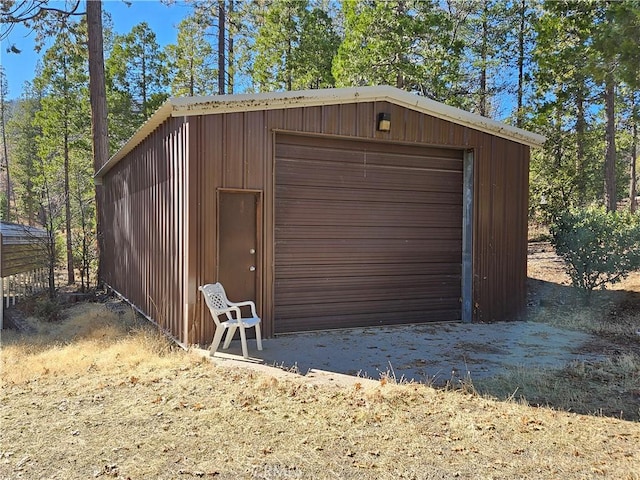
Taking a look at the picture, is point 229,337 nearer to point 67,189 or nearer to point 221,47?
point 67,189

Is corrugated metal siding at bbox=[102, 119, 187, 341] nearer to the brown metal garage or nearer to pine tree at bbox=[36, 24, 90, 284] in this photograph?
the brown metal garage

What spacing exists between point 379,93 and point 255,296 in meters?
3.03

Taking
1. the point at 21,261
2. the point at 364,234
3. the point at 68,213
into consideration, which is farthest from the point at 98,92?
the point at 364,234

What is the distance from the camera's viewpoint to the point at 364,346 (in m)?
5.49

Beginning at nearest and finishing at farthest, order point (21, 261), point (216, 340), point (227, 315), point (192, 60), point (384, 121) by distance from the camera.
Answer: point (216, 340) < point (227, 315) < point (384, 121) < point (21, 261) < point (192, 60)

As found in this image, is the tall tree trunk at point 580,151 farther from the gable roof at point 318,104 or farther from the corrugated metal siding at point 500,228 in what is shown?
the corrugated metal siding at point 500,228

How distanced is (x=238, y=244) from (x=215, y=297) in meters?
0.74

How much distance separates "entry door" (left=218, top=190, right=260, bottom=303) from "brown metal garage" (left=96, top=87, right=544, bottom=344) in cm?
1

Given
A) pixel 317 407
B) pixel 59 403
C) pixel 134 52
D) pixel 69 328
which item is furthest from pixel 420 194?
pixel 134 52

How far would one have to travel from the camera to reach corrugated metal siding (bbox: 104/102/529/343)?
5254 millimetres

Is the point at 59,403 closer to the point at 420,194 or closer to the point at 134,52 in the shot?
the point at 420,194

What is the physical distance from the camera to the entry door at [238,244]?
5445mm

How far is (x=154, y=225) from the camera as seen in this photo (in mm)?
6625

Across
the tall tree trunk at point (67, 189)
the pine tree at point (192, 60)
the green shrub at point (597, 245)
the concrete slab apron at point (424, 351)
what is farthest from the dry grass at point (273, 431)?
the pine tree at point (192, 60)
